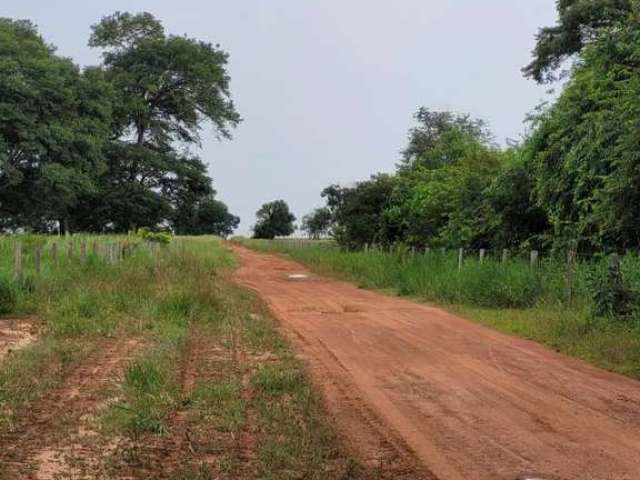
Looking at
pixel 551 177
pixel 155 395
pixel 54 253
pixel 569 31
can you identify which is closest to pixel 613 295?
pixel 551 177

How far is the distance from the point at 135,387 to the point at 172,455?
90.3 inches

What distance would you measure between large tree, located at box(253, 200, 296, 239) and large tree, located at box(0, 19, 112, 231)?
61.2 metres

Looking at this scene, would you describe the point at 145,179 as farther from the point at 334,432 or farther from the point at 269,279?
the point at 334,432

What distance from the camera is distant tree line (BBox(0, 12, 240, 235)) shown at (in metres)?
40.2

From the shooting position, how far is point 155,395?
25.0 ft

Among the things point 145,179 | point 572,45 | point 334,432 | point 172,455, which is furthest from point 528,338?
point 145,179

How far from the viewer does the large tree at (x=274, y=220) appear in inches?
4235

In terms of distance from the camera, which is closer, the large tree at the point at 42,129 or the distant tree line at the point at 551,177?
the distant tree line at the point at 551,177

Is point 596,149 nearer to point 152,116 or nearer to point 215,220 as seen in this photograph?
point 152,116

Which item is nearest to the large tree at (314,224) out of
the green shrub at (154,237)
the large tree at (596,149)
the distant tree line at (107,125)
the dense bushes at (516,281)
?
the distant tree line at (107,125)

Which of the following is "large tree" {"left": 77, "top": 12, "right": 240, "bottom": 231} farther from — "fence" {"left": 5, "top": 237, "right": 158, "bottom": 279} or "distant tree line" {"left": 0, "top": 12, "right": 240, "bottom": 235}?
"fence" {"left": 5, "top": 237, "right": 158, "bottom": 279}

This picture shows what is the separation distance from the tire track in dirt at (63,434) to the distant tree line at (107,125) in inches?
1299

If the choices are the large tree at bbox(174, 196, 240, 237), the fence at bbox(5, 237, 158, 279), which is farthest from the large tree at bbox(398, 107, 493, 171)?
the large tree at bbox(174, 196, 240, 237)

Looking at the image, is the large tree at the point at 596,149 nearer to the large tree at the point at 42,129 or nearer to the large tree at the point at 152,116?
the large tree at the point at 42,129
